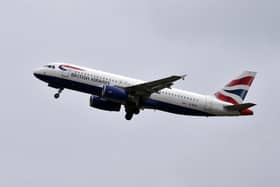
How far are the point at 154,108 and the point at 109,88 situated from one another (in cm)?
605

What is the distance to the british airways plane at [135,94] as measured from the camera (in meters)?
88.6

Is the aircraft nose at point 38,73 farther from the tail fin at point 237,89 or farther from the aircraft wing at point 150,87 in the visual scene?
the tail fin at point 237,89

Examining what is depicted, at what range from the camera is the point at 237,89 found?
97.1 m

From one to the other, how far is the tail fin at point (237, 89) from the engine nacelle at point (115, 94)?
1140cm

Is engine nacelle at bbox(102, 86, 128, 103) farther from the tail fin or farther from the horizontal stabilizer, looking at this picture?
the tail fin

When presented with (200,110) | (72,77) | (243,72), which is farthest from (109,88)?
(243,72)

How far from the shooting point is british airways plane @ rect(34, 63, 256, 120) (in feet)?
291

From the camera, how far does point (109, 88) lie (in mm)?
88000

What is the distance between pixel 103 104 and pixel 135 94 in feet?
17.0

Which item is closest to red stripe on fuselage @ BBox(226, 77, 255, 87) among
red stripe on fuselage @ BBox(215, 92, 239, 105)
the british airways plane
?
the british airways plane

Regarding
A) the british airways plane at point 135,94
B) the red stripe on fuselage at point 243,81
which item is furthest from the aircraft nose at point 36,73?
the red stripe on fuselage at point 243,81

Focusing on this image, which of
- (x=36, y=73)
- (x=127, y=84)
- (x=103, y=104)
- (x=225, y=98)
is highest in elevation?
(x=36, y=73)

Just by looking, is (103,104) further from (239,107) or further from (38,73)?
(239,107)

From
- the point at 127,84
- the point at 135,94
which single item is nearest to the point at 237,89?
the point at 135,94
